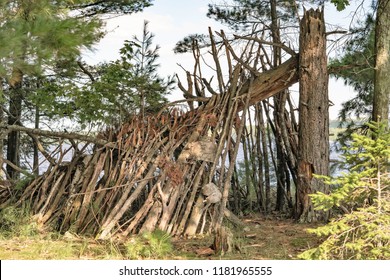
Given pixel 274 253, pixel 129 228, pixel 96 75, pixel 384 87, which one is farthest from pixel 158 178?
pixel 96 75

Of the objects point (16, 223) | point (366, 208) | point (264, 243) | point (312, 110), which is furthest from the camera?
point (312, 110)

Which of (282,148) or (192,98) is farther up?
(192,98)

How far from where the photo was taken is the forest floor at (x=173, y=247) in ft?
11.9

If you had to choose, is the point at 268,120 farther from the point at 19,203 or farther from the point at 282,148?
the point at 19,203

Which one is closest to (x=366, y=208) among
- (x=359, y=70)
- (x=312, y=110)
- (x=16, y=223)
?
(x=312, y=110)

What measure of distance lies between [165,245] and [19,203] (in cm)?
180

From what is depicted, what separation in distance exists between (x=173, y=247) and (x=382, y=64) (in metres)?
2.80

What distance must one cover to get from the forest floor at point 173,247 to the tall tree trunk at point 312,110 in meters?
0.55

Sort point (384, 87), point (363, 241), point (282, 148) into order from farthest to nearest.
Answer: point (282, 148) < point (384, 87) < point (363, 241)

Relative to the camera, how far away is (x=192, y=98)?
16.6 feet

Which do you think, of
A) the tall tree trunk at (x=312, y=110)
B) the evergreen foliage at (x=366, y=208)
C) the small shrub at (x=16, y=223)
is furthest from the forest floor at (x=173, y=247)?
the tall tree trunk at (x=312, y=110)

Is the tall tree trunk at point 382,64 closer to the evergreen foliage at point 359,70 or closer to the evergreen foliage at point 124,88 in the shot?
the evergreen foliage at point 359,70

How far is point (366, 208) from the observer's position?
3365 millimetres

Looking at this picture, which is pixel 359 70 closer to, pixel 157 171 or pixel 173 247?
pixel 157 171
